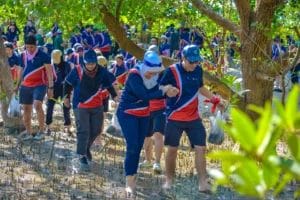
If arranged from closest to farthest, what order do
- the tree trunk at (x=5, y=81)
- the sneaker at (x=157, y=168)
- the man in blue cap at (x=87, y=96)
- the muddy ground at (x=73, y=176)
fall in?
the muddy ground at (x=73, y=176) < the man in blue cap at (x=87, y=96) < the sneaker at (x=157, y=168) < the tree trunk at (x=5, y=81)

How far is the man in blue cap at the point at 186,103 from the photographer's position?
6574mm

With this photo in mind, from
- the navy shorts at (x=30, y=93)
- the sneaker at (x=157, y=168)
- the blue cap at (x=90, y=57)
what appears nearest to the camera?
the blue cap at (x=90, y=57)

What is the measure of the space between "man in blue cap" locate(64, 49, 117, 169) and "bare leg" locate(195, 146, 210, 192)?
4.39 feet

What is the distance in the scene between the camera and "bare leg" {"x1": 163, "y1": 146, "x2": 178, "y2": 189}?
22.9 feet

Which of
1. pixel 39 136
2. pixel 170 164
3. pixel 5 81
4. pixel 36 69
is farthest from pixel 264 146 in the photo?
pixel 5 81

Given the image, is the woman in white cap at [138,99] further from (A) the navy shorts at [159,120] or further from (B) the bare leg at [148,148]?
(B) the bare leg at [148,148]

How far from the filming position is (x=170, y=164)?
23.3ft

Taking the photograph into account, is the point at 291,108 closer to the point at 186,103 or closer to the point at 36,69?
the point at 186,103

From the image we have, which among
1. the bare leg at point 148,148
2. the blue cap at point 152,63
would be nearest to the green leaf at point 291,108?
the blue cap at point 152,63

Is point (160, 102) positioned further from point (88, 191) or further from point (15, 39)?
point (15, 39)

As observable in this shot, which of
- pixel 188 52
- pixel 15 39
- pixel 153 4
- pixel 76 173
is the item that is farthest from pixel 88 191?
pixel 15 39

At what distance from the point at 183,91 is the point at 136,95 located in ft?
1.61

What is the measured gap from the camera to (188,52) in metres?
6.52

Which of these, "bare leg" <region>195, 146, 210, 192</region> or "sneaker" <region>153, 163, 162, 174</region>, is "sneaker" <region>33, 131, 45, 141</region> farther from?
"bare leg" <region>195, 146, 210, 192</region>
